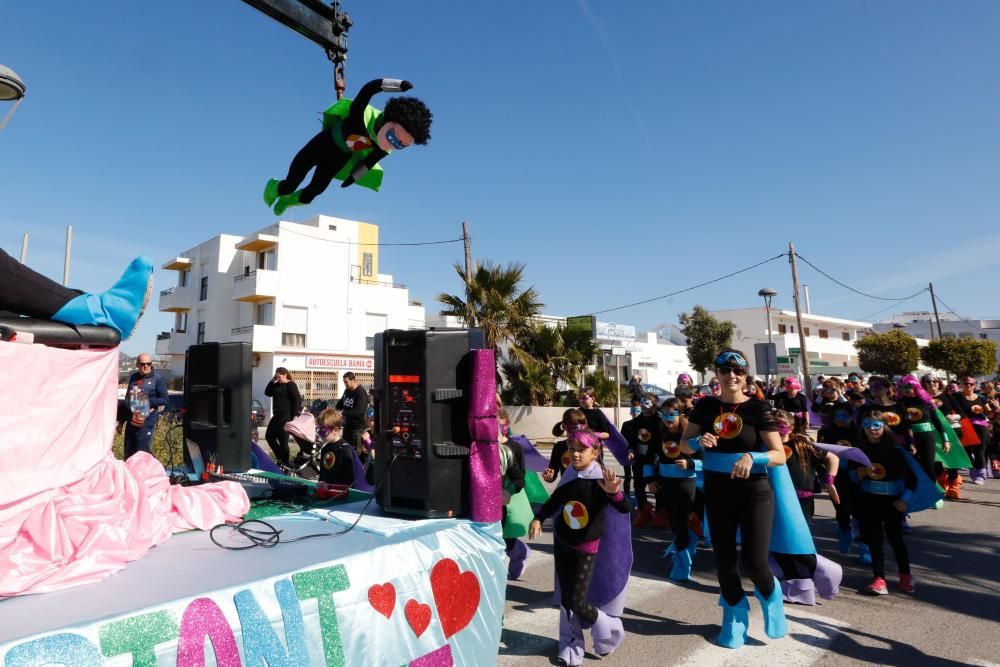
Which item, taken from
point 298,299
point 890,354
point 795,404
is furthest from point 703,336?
point 795,404

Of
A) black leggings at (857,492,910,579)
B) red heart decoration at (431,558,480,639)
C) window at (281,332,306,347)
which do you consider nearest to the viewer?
red heart decoration at (431,558,480,639)

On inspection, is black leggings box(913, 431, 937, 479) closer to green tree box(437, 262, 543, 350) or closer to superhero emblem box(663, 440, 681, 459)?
superhero emblem box(663, 440, 681, 459)

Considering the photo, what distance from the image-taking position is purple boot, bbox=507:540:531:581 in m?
5.39

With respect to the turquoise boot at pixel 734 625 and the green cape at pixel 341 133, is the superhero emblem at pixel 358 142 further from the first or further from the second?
the turquoise boot at pixel 734 625

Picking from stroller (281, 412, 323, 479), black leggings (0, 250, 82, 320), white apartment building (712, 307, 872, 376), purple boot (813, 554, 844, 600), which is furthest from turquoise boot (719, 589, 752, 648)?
white apartment building (712, 307, 872, 376)

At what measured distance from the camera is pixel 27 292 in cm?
323

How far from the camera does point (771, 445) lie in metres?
3.98

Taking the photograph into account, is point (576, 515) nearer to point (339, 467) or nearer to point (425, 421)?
point (425, 421)

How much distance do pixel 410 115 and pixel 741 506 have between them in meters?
3.31

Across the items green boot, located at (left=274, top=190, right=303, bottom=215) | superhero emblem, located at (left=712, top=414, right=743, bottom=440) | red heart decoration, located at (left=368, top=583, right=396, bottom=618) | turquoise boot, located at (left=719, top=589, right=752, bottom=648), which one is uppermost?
green boot, located at (left=274, top=190, right=303, bottom=215)

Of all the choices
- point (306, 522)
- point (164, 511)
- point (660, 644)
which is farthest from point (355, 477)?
point (660, 644)

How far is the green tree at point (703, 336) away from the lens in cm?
3897

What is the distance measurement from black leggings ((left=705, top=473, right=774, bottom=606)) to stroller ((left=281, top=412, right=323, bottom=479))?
497 cm

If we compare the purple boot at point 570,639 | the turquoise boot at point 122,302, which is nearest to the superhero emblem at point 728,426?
the purple boot at point 570,639
